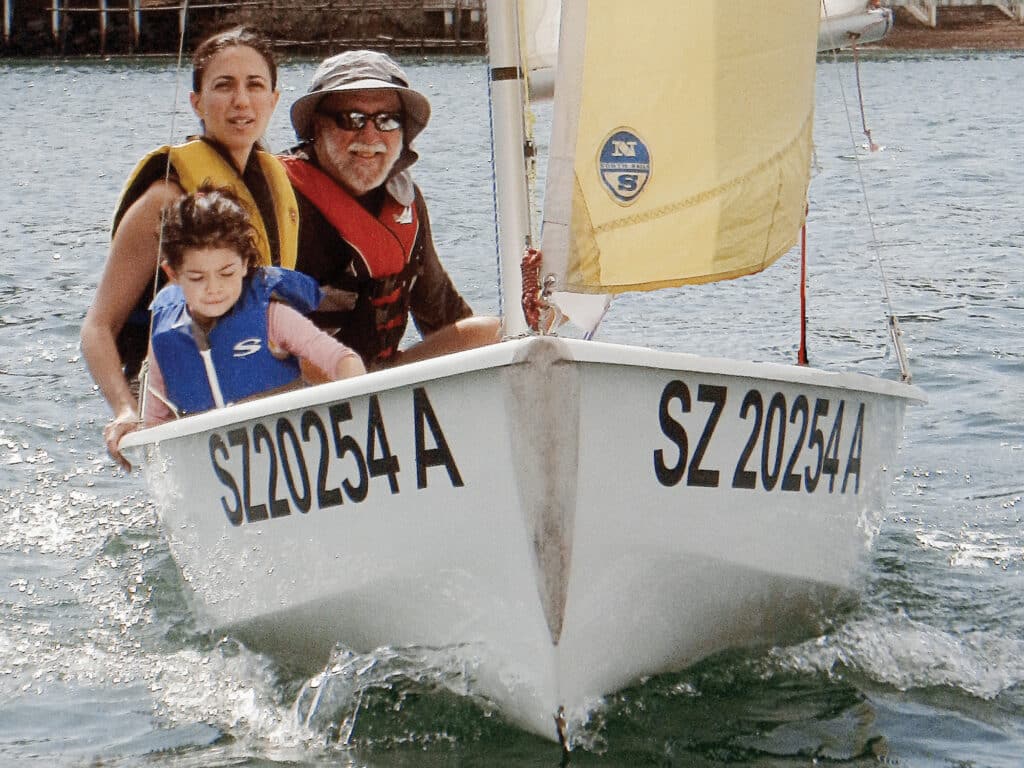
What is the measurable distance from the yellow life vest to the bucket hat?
0.16 metres

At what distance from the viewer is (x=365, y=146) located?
14.3ft

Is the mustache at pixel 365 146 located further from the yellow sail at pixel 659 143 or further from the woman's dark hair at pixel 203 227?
the yellow sail at pixel 659 143

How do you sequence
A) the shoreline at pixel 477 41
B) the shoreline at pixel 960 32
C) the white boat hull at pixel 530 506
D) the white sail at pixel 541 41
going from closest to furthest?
the white boat hull at pixel 530 506 → the white sail at pixel 541 41 → the shoreline at pixel 477 41 → the shoreline at pixel 960 32

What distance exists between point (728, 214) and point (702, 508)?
0.60 m

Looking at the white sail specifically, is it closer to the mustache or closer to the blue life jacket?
the mustache

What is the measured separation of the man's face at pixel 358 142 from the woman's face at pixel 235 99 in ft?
0.56

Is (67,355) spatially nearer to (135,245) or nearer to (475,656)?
(135,245)

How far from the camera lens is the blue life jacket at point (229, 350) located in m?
3.69

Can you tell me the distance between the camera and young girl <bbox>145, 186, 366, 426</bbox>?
142 inches

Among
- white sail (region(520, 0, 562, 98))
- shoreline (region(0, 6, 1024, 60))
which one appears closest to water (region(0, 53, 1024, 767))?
white sail (region(520, 0, 562, 98))

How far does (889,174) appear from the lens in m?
14.5

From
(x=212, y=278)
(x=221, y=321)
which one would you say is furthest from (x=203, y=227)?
(x=221, y=321)

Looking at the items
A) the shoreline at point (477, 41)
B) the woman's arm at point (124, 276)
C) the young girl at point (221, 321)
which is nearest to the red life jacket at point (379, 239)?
the woman's arm at point (124, 276)

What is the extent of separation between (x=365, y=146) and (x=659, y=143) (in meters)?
1.36
